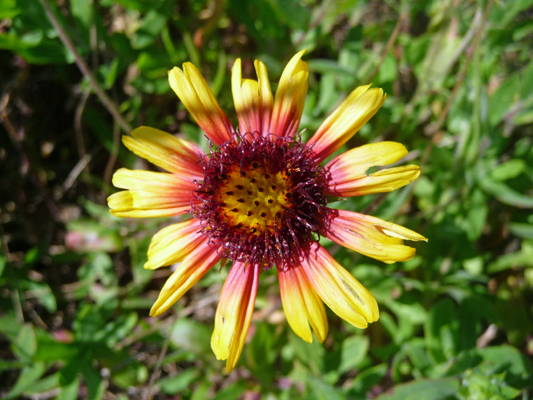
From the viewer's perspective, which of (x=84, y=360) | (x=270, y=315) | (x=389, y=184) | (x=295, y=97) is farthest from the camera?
(x=270, y=315)

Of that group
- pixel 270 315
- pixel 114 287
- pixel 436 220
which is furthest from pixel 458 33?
pixel 114 287

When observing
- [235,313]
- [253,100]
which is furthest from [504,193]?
[235,313]

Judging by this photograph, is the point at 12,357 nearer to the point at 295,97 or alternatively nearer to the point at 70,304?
the point at 70,304

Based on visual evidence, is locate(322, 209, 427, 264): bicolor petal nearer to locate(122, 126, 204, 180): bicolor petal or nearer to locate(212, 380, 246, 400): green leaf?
locate(122, 126, 204, 180): bicolor petal

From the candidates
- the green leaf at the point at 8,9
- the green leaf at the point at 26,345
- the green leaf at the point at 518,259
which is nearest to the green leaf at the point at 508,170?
the green leaf at the point at 518,259

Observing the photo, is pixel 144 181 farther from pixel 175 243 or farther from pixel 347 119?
pixel 347 119

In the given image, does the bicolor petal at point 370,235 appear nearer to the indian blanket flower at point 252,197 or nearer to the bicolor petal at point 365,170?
the indian blanket flower at point 252,197
